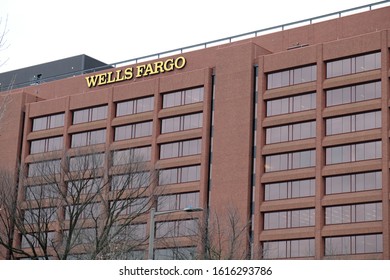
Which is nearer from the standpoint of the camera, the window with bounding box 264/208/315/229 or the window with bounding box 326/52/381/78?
the window with bounding box 326/52/381/78

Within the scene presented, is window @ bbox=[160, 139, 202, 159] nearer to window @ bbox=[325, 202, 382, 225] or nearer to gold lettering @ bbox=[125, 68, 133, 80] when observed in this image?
gold lettering @ bbox=[125, 68, 133, 80]

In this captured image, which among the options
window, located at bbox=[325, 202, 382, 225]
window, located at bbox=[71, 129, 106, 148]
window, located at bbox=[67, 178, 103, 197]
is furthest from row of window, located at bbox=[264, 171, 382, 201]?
window, located at bbox=[71, 129, 106, 148]

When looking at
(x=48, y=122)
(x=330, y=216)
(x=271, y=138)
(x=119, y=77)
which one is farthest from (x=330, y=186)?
(x=48, y=122)

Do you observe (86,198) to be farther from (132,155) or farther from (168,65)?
(168,65)

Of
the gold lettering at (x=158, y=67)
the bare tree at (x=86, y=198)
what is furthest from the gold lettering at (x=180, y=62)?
the bare tree at (x=86, y=198)

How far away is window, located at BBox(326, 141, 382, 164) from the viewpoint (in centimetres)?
7212

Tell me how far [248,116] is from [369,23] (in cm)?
1467

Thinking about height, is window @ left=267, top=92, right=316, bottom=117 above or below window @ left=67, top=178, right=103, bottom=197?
above

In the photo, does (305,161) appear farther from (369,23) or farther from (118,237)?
(118,237)

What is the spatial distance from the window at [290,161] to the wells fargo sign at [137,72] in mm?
16718

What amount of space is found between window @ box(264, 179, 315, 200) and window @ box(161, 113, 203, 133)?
36.8 ft

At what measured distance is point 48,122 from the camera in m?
96.8

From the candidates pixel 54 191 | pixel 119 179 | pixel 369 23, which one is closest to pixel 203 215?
pixel 119 179

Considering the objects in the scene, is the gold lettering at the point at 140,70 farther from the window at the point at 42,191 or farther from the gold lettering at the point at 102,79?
the window at the point at 42,191
